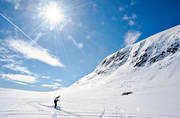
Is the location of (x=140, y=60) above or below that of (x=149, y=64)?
above

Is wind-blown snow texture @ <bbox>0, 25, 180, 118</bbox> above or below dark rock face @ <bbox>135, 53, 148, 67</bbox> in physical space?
below

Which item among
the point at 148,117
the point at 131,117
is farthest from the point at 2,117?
the point at 148,117

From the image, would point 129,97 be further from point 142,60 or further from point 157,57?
point 142,60

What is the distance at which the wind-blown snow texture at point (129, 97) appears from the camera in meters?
8.99

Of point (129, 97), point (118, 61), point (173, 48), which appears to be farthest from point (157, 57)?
point (129, 97)

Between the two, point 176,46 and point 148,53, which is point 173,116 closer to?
point 176,46

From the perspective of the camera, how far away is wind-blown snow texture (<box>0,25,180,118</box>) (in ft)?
29.5

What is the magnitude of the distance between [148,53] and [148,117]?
54959 millimetres

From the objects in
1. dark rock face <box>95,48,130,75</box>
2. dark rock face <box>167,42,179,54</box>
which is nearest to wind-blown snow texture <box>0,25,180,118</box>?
dark rock face <box>167,42,179,54</box>

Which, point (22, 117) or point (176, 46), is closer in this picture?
point (22, 117)

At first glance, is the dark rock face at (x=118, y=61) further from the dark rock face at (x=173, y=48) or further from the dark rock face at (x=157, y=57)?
the dark rock face at (x=173, y=48)

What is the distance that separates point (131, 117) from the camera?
8.10 m

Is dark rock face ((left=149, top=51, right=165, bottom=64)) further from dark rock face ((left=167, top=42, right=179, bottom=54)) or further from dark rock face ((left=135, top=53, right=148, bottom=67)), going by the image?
dark rock face ((left=135, top=53, right=148, bottom=67))

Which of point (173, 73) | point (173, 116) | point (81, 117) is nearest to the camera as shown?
point (81, 117)
